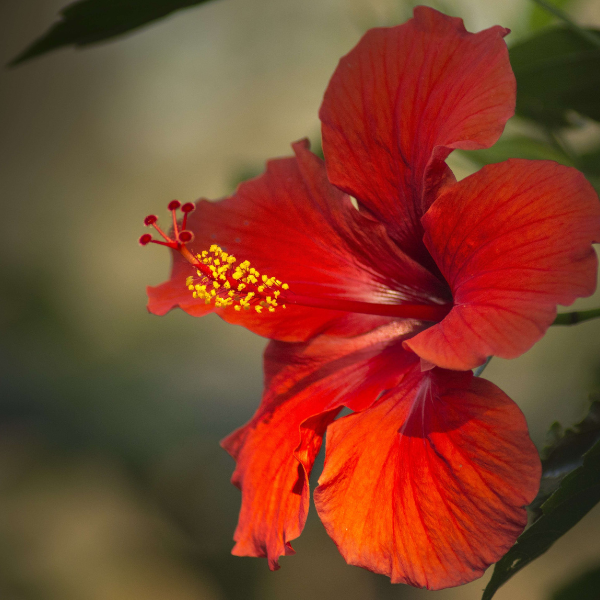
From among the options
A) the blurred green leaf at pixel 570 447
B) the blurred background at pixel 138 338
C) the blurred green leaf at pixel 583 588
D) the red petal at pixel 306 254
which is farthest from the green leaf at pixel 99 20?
the blurred background at pixel 138 338

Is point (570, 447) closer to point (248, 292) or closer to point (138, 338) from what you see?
point (248, 292)

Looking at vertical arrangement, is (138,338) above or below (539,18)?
below

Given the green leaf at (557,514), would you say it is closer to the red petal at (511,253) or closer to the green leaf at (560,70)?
the red petal at (511,253)

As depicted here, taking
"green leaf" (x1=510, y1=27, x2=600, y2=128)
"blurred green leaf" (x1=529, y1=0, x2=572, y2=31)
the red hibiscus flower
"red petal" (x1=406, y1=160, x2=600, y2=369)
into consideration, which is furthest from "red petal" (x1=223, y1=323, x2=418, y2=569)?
"blurred green leaf" (x1=529, y1=0, x2=572, y2=31)

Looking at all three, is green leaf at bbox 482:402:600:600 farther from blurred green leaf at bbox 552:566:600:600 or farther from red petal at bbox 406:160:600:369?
blurred green leaf at bbox 552:566:600:600

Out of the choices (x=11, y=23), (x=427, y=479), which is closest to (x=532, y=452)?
(x=427, y=479)

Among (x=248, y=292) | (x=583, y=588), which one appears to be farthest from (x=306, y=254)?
(x=583, y=588)
